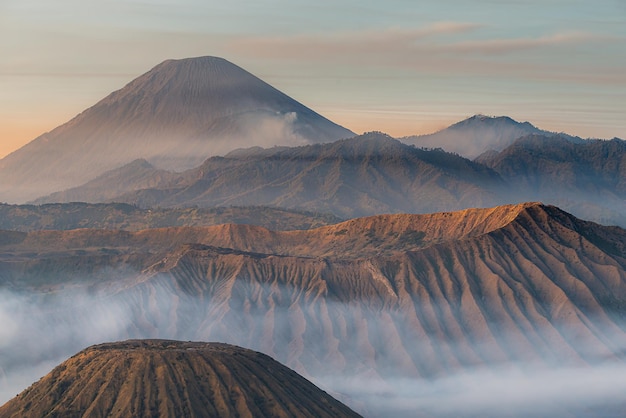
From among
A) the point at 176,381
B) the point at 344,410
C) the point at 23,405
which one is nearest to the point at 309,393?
the point at 344,410

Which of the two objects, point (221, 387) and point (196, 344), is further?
point (196, 344)

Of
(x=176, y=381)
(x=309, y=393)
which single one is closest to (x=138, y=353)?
(x=176, y=381)

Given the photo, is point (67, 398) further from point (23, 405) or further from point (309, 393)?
point (309, 393)

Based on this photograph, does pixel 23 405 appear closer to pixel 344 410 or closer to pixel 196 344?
pixel 196 344

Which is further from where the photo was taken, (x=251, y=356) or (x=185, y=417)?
(x=251, y=356)

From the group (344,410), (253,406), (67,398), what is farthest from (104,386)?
(344,410)
